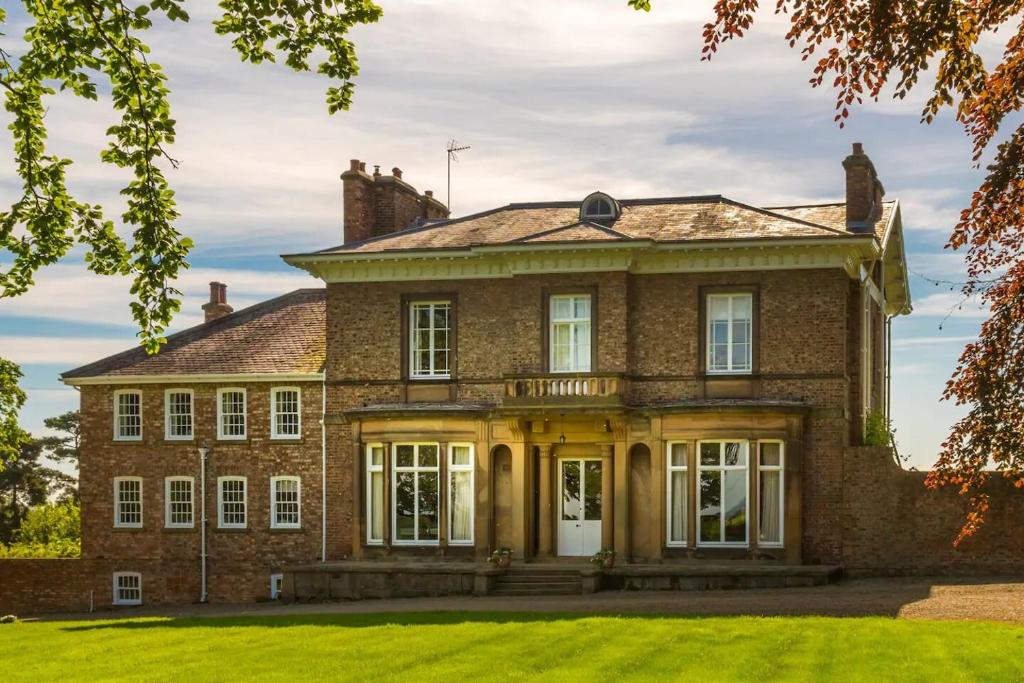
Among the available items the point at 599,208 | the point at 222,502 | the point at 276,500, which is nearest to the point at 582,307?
the point at 599,208

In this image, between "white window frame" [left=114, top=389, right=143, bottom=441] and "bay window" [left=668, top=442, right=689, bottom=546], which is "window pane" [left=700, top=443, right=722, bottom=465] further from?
"white window frame" [left=114, top=389, right=143, bottom=441]

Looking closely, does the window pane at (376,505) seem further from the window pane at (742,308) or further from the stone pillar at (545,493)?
the window pane at (742,308)

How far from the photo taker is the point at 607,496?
35.6m

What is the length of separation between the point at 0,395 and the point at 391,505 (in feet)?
32.3

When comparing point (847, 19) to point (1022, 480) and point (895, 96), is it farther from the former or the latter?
point (1022, 480)

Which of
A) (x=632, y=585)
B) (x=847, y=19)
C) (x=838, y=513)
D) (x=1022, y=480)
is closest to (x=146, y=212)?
(x=847, y=19)

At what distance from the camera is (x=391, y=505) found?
37.2 m

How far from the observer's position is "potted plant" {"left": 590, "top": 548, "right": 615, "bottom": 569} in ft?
112

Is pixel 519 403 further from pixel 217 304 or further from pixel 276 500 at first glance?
pixel 217 304

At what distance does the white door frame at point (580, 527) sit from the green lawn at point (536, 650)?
29.0 ft

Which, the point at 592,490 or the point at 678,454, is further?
the point at 592,490

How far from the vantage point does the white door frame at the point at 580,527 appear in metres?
36.3

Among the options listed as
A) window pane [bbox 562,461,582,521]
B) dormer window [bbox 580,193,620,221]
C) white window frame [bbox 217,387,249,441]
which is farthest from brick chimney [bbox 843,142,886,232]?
white window frame [bbox 217,387,249,441]

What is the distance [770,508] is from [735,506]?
0.82 meters
